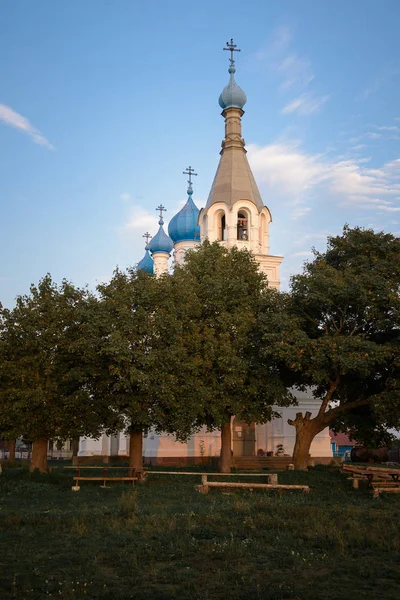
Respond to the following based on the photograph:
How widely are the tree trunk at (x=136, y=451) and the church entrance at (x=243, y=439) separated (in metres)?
11.5

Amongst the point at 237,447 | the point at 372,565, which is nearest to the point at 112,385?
the point at 237,447

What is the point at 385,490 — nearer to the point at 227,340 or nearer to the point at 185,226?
the point at 227,340

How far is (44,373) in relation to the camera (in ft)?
84.7

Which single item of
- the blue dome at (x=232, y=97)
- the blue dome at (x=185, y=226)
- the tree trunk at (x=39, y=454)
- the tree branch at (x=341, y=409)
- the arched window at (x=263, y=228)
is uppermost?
the blue dome at (x=232, y=97)

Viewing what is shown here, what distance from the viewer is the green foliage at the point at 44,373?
24.8 m

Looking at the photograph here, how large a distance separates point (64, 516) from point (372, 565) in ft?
24.1

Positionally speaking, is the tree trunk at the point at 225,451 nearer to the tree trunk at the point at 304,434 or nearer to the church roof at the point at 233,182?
the tree trunk at the point at 304,434

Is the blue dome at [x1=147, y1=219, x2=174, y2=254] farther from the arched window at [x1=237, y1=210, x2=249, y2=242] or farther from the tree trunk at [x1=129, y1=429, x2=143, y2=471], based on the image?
the tree trunk at [x1=129, y1=429, x2=143, y2=471]

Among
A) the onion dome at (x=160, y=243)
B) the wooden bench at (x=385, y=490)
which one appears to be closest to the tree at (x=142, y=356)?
the wooden bench at (x=385, y=490)

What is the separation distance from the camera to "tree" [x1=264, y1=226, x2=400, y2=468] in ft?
77.4

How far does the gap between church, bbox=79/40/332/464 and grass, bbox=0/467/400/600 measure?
18676 millimetres

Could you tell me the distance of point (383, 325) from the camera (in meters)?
24.2

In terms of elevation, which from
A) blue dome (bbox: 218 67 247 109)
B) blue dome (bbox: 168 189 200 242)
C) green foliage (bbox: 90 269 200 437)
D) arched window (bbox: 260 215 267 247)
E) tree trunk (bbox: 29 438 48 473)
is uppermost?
blue dome (bbox: 218 67 247 109)

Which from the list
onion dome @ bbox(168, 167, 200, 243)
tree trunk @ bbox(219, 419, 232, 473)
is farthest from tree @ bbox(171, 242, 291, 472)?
onion dome @ bbox(168, 167, 200, 243)
